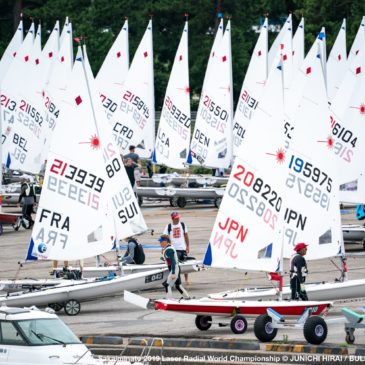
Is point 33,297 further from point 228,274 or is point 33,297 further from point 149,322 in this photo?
point 228,274

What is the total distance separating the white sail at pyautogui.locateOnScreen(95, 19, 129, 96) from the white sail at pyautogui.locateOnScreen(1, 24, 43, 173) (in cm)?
304

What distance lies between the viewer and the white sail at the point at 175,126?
58094 mm

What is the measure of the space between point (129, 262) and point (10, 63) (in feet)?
118

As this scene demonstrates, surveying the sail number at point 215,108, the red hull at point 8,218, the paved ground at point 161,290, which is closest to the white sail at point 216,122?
the sail number at point 215,108

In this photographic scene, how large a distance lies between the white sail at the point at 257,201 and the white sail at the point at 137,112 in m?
30.5

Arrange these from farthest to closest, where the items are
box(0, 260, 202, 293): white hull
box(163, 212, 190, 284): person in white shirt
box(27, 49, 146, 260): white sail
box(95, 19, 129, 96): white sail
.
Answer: box(95, 19, 129, 96): white sail → box(163, 212, 190, 284): person in white shirt → box(27, 49, 146, 260): white sail → box(0, 260, 202, 293): white hull

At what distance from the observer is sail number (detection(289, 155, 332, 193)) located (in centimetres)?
2930

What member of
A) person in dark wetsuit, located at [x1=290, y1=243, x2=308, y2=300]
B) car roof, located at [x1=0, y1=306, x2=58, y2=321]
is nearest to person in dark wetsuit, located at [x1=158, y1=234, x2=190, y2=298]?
person in dark wetsuit, located at [x1=290, y1=243, x2=308, y2=300]

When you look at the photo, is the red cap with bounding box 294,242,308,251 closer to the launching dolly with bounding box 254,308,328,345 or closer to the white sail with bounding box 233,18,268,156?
the launching dolly with bounding box 254,308,328,345

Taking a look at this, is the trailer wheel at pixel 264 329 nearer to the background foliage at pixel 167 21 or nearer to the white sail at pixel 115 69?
the white sail at pixel 115 69

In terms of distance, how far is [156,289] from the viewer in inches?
1292

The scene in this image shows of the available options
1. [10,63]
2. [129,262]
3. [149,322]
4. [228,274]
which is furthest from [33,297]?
[10,63]

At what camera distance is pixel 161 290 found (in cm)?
3262

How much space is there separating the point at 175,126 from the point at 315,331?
34663 mm
